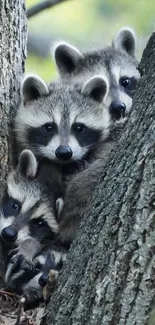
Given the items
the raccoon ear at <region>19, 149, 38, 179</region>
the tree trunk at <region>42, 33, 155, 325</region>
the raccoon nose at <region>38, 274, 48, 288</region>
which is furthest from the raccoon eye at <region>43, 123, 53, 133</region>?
the tree trunk at <region>42, 33, 155, 325</region>

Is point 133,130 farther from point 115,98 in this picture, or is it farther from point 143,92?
point 115,98

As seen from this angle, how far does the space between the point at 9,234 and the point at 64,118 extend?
1.16 meters

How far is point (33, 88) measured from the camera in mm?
6371

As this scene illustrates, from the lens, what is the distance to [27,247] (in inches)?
220

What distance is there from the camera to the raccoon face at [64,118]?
6.23 meters

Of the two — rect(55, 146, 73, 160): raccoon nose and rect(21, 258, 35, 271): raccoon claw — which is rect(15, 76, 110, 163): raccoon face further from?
rect(21, 258, 35, 271): raccoon claw

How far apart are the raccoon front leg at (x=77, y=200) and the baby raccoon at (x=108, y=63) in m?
1.44

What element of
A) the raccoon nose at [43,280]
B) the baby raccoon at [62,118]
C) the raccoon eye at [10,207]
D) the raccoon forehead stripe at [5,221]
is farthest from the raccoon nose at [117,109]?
the raccoon nose at [43,280]

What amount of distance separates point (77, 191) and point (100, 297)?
152 cm

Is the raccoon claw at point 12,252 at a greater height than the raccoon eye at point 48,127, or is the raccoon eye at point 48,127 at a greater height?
the raccoon eye at point 48,127

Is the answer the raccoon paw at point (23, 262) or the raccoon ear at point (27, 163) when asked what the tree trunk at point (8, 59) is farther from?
the raccoon paw at point (23, 262)

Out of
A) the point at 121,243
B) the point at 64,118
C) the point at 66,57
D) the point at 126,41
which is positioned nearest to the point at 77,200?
the point at 64,118

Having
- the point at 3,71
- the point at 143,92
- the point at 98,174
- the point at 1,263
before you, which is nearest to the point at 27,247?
the point at 1,263

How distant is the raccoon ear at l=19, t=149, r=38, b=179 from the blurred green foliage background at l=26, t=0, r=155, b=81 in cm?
299
